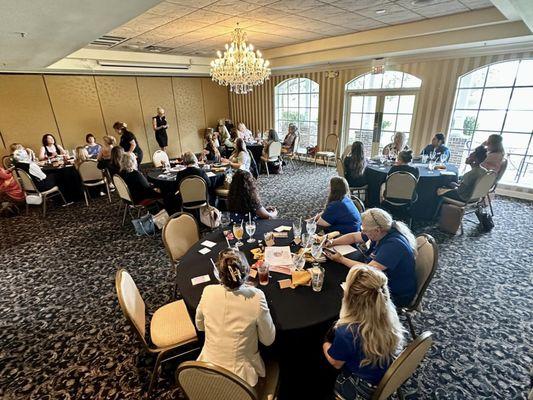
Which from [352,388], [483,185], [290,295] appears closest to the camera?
[352,388]

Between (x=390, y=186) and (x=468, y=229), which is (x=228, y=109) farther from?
(x=468, y=229)

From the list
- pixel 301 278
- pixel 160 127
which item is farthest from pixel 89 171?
pixel 301 278

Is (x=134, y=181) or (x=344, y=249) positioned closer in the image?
(x=344, y=249)

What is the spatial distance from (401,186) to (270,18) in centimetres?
379

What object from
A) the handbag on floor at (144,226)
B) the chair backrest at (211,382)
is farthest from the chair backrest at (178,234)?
the handbag on floor at (144,226)

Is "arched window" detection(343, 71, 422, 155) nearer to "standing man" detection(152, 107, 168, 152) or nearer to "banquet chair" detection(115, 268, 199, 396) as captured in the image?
"standing man" detection(152, 107, 168, 152)

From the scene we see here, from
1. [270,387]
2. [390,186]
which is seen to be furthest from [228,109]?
[270,387]

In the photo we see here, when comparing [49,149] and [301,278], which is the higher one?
[49,149]

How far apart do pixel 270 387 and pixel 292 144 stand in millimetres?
7861

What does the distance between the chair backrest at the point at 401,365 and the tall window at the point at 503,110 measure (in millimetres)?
6881

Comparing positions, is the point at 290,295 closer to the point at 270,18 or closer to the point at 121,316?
the point at 121,316

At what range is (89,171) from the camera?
5.86 meters

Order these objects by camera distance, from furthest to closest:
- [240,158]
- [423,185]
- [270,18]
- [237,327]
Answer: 1. [240,158]
2. [270,18]
3. [423,185]
4. [237,327]

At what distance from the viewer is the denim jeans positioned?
1.58 meters
